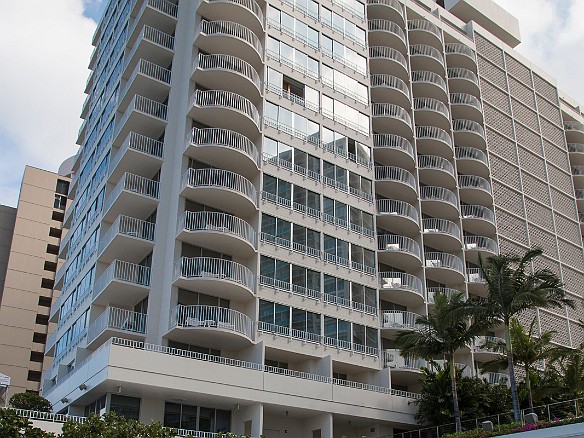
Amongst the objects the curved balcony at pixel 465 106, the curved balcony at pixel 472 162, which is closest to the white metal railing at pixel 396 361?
the curved balcony at pixel 472 162

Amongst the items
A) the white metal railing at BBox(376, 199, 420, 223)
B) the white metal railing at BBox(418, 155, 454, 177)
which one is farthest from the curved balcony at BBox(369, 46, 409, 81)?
the white metal railing at BBox(376, 199, 420, 223)

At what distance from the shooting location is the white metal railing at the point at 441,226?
54625mm

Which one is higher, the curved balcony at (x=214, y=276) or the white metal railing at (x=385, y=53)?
the white metal railing at (x=385, y=53)

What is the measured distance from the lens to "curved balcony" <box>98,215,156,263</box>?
1638 inches

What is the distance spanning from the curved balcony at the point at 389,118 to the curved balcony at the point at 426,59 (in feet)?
24.6

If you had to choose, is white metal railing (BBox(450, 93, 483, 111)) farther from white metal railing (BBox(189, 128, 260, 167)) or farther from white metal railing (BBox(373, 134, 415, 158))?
white metal railing (BBox(189, 128, 260, 167))

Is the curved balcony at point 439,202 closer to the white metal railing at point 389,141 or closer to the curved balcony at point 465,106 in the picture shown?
the white metal railing at point 389,141

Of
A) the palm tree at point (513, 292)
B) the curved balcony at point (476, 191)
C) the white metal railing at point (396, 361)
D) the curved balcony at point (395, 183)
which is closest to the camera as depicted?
the palm tree at point (513, 292)

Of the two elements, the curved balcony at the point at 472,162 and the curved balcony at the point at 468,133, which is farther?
the curved balcony at the point at 468,133

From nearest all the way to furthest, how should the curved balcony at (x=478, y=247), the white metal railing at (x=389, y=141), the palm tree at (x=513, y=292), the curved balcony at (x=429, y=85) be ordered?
the palm tree at (x=513, y=292) < the white metal railing at (x=389, y=141) < the curved balcony at (x=478, y=247) < the curved balcony at (x=429, y=85)

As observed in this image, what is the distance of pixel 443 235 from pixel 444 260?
5.95 ft

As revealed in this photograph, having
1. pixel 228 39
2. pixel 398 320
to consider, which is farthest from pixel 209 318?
pixel 228 39

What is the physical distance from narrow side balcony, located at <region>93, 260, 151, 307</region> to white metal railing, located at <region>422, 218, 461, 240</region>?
22.4 metres

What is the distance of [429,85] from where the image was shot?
59.5 metres
